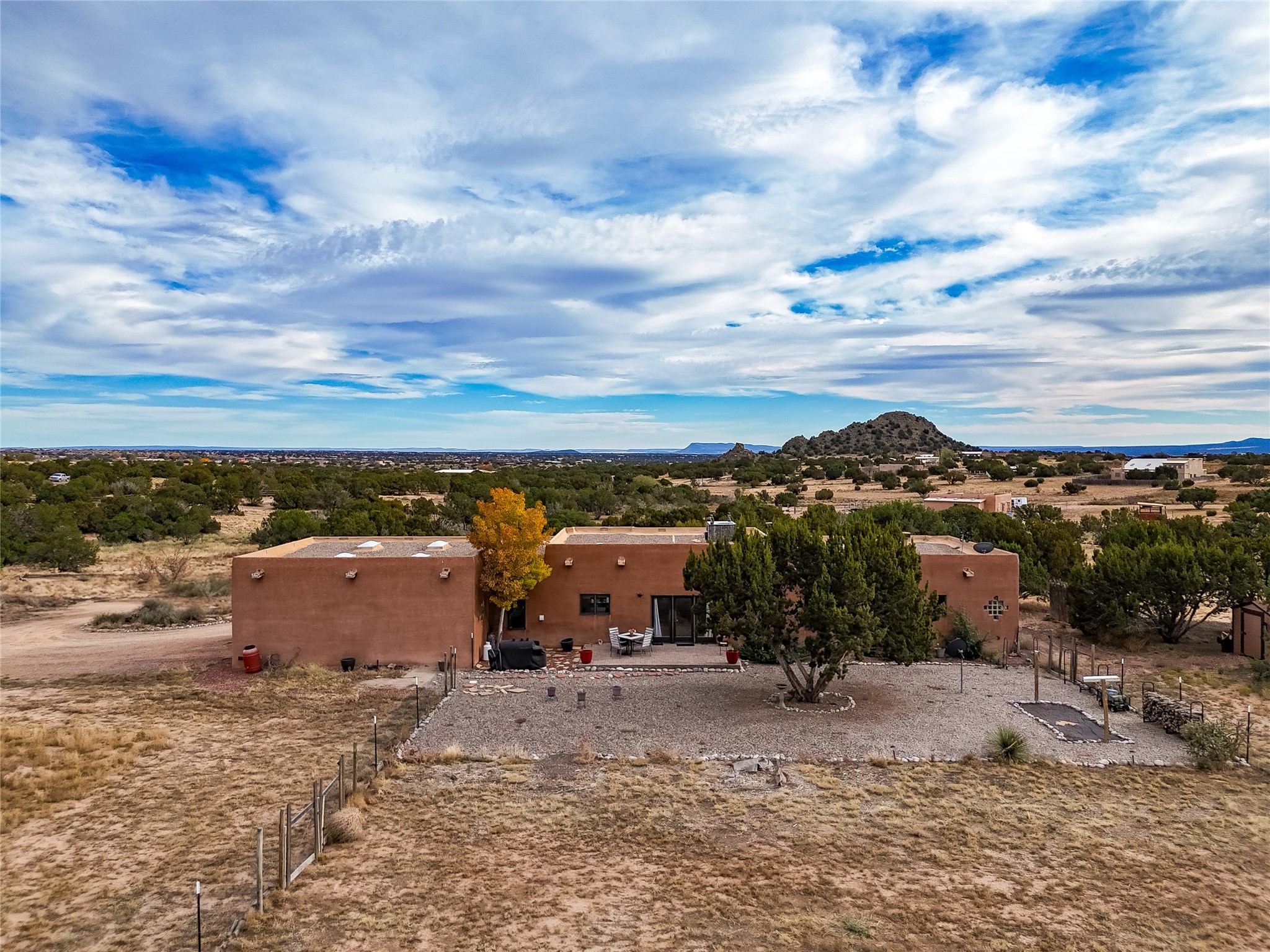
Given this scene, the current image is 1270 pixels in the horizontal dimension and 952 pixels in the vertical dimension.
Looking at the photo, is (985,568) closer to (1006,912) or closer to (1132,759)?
(1132,759)

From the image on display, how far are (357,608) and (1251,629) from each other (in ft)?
81.3

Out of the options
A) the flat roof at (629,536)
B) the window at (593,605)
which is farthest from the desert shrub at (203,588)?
the window at (593,605)

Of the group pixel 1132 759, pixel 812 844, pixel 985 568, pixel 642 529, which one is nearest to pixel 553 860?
pixel 812 844

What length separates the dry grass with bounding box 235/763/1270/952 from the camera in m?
8.45

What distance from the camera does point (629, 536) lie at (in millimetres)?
25500

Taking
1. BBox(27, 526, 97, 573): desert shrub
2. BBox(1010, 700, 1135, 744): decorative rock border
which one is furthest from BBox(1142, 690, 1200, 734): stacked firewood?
BBox(27, 526, 97, 573): desert shrub

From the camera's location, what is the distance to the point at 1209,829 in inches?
429

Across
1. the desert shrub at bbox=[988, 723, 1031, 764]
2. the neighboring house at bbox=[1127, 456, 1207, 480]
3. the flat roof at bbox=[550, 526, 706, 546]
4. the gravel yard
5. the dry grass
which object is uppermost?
the neighboring house at bbox=[1127, 456, 1207, 480]

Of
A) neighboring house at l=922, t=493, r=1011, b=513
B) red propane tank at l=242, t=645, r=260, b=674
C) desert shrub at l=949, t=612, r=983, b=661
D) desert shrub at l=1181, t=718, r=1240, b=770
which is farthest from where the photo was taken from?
neighboring house at l=922, t=493, r=1011, b=513

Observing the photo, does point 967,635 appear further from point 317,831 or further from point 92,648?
point 92,648

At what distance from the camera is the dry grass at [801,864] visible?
8.45m

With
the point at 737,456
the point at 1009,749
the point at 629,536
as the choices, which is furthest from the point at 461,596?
the point at 737,456

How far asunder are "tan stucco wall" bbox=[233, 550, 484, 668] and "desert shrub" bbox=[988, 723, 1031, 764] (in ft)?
41.6

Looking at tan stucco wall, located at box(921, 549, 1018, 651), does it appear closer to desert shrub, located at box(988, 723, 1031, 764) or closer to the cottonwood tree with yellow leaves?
desert shrub, located at box(988, 723, 1031, 764)
